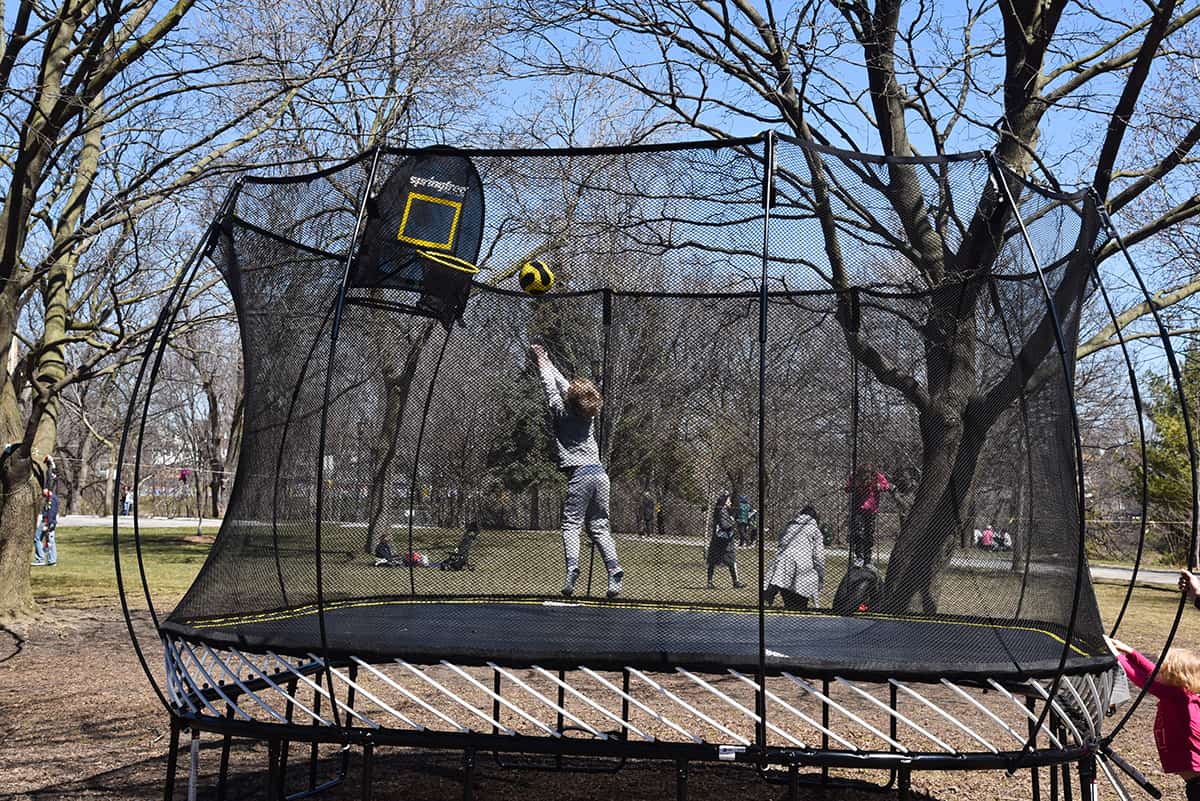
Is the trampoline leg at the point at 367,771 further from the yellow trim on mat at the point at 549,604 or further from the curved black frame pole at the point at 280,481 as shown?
the curved black frame pole at the point at 280,481

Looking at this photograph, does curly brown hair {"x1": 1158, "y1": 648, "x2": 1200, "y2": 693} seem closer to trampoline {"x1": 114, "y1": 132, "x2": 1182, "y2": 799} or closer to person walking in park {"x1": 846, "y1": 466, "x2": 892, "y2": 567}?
trampoline {"x1": 114, "y1": 132, "x2": 1182, "y2": 799}

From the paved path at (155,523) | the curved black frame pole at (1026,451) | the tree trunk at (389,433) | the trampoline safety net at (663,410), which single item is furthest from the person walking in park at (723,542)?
the paved path at (155,523)

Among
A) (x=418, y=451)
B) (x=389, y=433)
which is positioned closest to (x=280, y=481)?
(x=389, y=433)

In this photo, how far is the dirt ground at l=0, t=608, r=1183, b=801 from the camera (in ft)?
13.9

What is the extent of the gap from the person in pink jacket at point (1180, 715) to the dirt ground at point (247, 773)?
1.27m

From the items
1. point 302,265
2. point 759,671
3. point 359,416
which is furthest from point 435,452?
point 759,671

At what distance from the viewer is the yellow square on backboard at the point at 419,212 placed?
3584 mm

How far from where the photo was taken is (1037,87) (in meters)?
7.47

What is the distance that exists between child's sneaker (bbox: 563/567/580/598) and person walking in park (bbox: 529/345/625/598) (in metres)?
0.03

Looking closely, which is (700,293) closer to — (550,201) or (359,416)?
(550,201)

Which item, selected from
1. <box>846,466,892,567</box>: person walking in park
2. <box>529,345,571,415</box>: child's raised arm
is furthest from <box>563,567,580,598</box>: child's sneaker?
<box>846,466,892,567</box>: person walking in park

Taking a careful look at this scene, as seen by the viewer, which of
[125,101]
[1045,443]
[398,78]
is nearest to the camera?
[1045,443]

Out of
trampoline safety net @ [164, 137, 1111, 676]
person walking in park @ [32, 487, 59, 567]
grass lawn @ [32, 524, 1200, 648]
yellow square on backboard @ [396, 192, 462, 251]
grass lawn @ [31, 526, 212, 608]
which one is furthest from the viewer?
person walking in park @ [32, 487, 59, 567]

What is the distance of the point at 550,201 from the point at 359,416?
113cm
